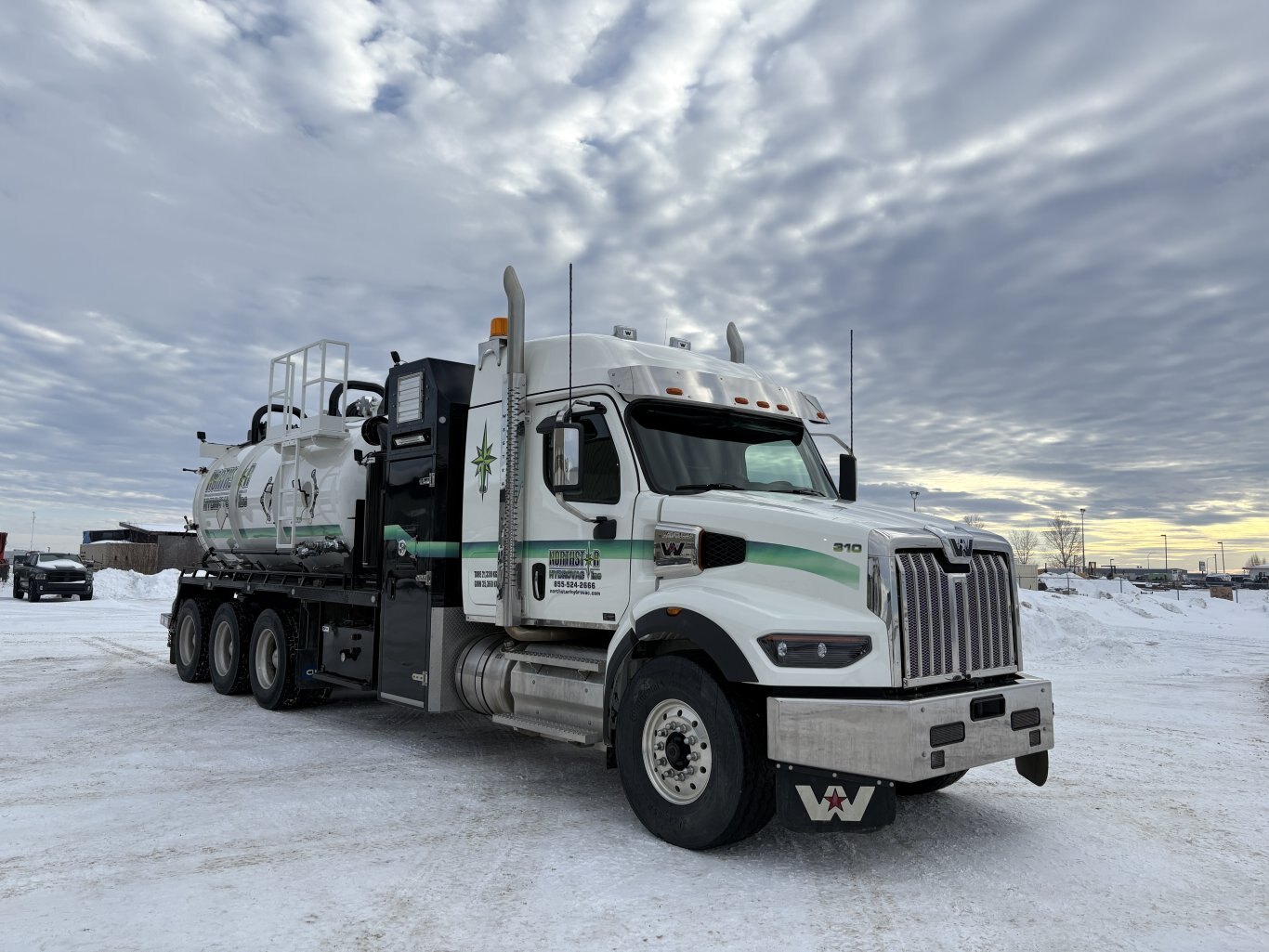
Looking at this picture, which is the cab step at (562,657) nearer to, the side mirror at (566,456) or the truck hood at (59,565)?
the side mirror at (566,456)

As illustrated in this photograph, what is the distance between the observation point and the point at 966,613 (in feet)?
18.3

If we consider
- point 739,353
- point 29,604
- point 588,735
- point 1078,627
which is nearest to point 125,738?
point 588,735

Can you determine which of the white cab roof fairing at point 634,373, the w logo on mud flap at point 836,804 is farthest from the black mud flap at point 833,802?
the white cab roof fairing at point 634,373

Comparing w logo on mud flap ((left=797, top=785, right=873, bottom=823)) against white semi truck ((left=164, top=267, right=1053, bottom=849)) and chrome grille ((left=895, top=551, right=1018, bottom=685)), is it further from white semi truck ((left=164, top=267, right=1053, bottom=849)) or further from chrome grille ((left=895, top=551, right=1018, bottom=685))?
chrome grille ((left=895, top=551, right=1018, bottom=685))

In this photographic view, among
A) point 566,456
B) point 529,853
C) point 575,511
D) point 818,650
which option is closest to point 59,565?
point 575,511

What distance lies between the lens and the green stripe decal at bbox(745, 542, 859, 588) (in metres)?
5.20

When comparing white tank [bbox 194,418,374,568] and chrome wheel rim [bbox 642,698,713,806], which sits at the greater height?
white tank [bbox 194,418,374,568]

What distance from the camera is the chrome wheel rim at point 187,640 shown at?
1280 cm

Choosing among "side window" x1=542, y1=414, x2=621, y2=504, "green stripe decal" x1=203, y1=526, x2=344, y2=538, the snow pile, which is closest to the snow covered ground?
"green stripe decal" x1=203, y1=526, x2=344, y2=538

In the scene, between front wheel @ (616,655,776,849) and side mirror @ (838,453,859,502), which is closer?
front wheel @ (616,655,776,849)

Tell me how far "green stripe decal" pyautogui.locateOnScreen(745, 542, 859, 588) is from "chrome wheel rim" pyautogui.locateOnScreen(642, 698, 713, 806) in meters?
1.01

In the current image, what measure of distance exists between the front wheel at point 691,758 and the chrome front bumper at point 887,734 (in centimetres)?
22

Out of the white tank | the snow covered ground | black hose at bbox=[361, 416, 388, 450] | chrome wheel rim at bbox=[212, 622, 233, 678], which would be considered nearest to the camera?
the snow covered ground

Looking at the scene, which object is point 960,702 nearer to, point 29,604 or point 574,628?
point 574,628
